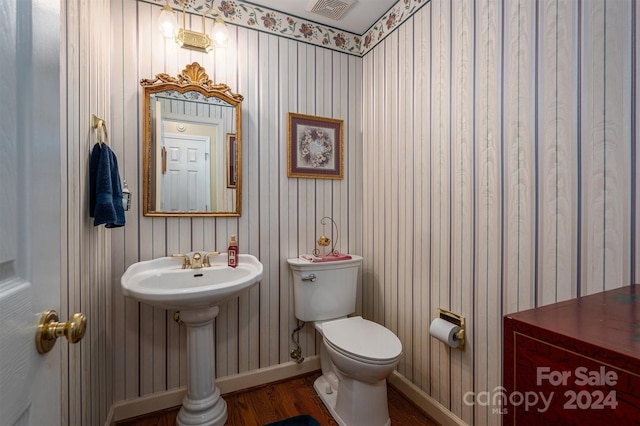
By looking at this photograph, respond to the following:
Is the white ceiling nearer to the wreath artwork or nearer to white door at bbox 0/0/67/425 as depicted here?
the wreath artwork

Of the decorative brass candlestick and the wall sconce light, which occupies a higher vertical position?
the wall sconce light

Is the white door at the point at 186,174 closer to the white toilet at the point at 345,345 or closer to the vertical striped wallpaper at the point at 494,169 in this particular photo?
the white toilet at the point at 345,345

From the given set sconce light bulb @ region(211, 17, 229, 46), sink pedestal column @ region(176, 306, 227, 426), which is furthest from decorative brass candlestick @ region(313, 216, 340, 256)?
sconce light bulb @ region(211, 17, 229, 46)

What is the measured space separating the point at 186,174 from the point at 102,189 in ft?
1.84

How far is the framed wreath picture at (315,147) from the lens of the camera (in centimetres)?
198

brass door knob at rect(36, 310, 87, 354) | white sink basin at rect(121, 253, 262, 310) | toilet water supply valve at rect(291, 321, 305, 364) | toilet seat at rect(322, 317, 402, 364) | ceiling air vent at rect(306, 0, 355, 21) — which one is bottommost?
toilet water supply valve at rect(291, 321, 305, 364)

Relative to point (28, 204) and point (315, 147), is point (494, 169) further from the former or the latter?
point (28, 204)

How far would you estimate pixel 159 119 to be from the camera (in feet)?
5.38

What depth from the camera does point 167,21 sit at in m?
1.56

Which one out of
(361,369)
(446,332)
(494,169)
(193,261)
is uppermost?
(494,169)

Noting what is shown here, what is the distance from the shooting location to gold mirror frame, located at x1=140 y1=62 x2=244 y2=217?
1604 millimetres

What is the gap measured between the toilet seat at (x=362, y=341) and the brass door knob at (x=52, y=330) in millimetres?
1131

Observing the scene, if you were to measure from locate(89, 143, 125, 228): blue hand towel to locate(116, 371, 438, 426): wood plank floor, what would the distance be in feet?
3.78

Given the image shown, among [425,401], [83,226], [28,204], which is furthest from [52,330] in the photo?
[425,401]
